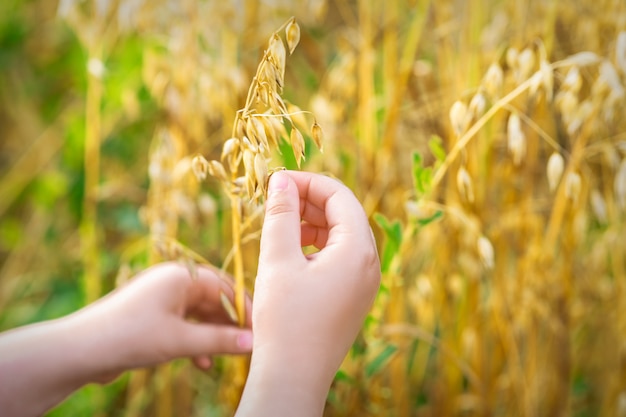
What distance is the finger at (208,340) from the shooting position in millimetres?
563

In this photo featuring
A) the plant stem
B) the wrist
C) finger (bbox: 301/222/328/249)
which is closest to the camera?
the wrist

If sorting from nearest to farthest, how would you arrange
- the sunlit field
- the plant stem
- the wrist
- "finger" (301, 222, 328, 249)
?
the wrist, "finger" (301, 222, 328, 249), the sunlit field, the plant stem

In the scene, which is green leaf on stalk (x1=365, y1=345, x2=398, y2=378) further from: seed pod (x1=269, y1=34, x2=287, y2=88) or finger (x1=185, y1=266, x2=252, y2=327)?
seed pod (x1=269, y1=34, x2=287, y2=88)

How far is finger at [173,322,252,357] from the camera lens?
1.85ft

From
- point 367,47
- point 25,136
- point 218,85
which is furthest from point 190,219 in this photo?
point 25,136

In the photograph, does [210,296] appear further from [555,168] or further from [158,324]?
[555,168]

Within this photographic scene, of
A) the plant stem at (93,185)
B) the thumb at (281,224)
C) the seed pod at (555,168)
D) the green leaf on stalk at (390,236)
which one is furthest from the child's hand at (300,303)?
the plant stem at (93,185)

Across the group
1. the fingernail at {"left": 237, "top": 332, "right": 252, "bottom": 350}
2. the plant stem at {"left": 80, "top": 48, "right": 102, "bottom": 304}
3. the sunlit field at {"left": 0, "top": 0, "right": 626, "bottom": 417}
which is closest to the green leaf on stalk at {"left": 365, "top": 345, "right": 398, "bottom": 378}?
the sunlit field at {"left": 0, "top": 0, "right": 626, "bottom": 417}

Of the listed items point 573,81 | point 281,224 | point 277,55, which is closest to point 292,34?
point 277,55

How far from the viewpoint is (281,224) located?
0.40m

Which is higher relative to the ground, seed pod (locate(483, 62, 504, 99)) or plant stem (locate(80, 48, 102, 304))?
seed pod (locate(483, 62, 504, 99))

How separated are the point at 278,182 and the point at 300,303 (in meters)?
0.08

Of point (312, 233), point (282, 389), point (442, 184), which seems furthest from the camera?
point (442, 184)

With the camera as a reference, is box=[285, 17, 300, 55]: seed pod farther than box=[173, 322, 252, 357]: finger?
No
